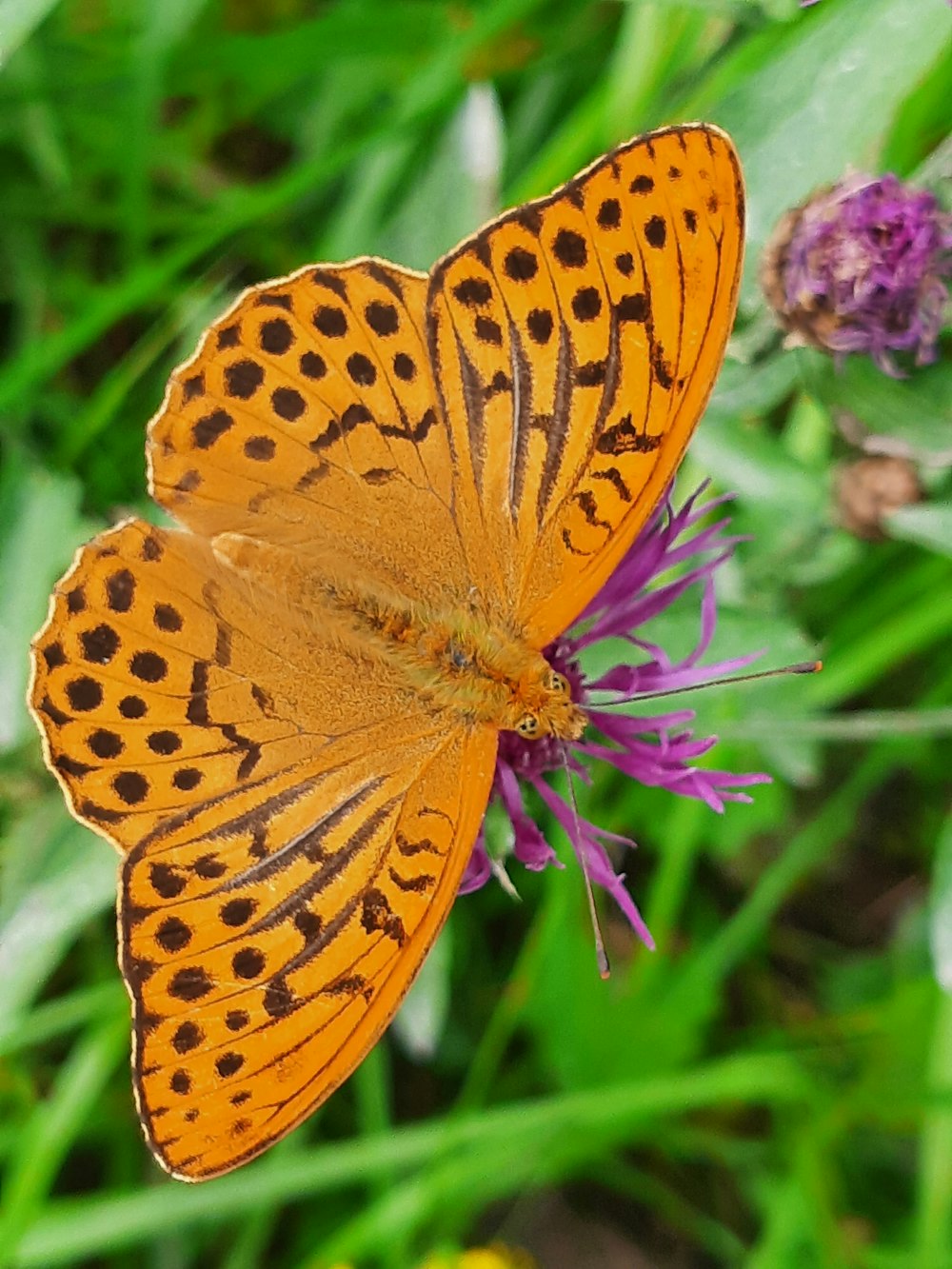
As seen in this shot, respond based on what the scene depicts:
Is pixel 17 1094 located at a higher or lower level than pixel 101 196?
lower

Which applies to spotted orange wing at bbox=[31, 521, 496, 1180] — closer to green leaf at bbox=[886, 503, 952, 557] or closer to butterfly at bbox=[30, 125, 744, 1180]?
butterfly at bbox=[30, 125, 744, 1180]

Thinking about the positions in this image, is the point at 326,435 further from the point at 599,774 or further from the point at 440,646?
the point at 599,774

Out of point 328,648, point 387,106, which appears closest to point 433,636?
point 328,648

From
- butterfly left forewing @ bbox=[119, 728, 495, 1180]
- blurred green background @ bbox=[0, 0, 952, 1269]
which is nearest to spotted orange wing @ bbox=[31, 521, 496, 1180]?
butterfly left forewing @ bbox=[119, 728, 495, 1180]

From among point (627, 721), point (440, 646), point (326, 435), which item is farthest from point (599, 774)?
point (326, 435)

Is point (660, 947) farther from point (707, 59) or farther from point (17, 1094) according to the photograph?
point (707, 59)

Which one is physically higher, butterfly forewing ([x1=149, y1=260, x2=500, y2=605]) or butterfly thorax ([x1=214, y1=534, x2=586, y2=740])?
butterfly forewing ([x1=149, y1=260, x2=500, y2=605])
